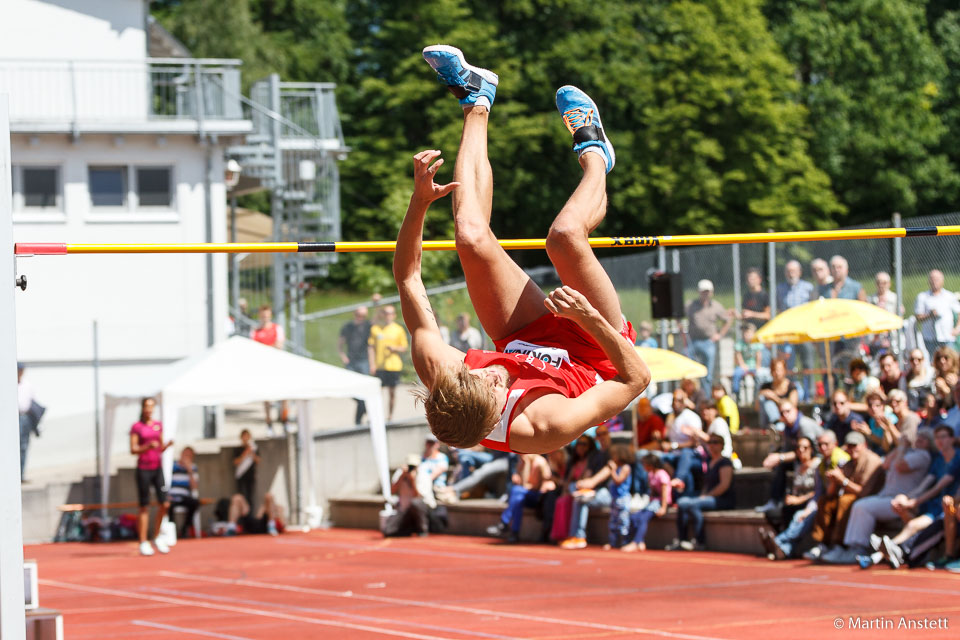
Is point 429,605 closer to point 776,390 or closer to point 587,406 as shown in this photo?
point 776,390

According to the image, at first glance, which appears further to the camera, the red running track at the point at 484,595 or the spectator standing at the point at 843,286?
the spectator standing at the point at 843,286

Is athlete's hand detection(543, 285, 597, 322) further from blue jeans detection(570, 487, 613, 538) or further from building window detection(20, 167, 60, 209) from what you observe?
building window detection(20, 167, 60, 209)

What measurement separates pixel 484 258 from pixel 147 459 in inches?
426

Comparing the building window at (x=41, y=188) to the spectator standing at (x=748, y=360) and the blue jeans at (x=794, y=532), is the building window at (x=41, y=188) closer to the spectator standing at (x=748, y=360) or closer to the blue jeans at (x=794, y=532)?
the spectator standing at (x=748, y=360)

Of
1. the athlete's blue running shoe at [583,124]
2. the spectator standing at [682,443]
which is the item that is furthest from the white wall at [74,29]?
the athlete's blue running shoe at [583,124]

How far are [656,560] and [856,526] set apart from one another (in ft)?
7.10

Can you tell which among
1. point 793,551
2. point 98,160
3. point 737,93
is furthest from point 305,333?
point 737,93

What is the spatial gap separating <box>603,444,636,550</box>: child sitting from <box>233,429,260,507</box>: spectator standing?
19.0ft

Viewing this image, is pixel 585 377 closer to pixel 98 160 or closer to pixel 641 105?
pixel 98 160

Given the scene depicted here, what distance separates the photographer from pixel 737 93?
34.6m

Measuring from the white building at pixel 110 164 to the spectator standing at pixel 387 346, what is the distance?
3565 millimetres

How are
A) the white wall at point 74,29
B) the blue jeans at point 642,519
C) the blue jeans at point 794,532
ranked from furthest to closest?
the white wall at point 74,29
the blue jeans at point 642,519
the blue jeans at point 794,532

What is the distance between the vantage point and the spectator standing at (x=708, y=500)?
12.7 metres

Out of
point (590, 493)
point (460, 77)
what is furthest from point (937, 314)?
point (460, 77)
